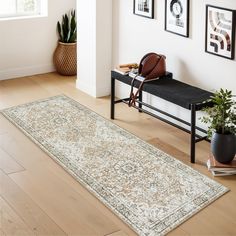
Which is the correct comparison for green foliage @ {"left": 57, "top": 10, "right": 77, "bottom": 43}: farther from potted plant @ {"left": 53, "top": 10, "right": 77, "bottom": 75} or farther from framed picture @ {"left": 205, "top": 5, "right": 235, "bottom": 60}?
framed picture @ {"left": 205, "top": 5, "right": 235, "bottom": 60}

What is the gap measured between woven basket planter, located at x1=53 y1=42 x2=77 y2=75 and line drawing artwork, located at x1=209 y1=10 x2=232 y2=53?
2370mm

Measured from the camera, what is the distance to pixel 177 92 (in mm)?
4723

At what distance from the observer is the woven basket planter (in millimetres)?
6688

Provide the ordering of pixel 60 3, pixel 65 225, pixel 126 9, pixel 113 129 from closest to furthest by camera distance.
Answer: pixel 65 225
pixel 113 129
pixel 126 9
pixel 60 3

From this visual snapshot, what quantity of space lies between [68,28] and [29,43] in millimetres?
474

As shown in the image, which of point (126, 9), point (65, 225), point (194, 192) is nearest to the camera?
point (65, 225)

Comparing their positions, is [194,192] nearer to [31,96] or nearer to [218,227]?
[218,227]

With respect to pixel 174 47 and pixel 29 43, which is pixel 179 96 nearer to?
pixel 174 47

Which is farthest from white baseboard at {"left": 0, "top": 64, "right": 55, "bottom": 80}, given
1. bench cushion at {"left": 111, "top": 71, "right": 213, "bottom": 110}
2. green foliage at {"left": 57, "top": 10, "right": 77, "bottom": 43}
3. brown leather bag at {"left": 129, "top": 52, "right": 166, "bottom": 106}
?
brown leather bag at {"left": 129, "top": 52, "right": 166, "bottom": 106}

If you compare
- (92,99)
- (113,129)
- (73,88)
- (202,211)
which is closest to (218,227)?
(202,211)

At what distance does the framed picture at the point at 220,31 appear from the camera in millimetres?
4500

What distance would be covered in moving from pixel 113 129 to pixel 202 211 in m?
1.52

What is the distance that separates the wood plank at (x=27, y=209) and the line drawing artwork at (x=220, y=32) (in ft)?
6.13

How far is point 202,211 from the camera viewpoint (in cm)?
388
